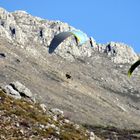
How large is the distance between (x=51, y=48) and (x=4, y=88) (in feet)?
41.5

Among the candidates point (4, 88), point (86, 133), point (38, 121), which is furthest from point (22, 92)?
point (38, 121)

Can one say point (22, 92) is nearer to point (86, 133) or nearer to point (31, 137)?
point (86, 133)

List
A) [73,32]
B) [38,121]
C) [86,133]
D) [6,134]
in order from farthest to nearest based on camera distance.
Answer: [86,133]
[38,121]
[6,134]
[73,32]

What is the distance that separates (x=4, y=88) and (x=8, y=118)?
1033cm

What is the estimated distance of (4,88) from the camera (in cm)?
3747

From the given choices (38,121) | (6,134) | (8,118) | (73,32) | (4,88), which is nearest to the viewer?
(73,32)

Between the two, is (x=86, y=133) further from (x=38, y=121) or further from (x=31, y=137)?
(x=31, y=137)

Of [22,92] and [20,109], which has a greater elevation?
[22,92]

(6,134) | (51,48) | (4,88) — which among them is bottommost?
(6,134)

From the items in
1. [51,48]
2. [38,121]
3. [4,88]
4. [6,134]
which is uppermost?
[4,88]

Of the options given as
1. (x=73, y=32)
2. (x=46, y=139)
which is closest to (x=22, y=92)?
(x=46, y=139)

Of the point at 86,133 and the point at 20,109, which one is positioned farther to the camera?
the point at 86,133

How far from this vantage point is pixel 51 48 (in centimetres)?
2567

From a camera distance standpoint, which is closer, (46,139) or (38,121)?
(46,139)
